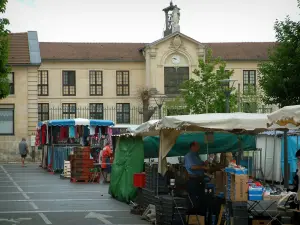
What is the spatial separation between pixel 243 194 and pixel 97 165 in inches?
824

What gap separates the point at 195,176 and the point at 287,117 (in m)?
4.02

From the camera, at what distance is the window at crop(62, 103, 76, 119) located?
252 ft

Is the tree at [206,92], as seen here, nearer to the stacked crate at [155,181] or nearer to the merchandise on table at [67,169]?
the merchandise on table at [67,169]

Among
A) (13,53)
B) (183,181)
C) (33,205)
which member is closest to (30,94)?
(13,53)

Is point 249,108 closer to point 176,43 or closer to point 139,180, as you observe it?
point 176,43

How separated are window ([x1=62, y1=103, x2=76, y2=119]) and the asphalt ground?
40.9 metres

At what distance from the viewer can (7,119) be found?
2564 inches

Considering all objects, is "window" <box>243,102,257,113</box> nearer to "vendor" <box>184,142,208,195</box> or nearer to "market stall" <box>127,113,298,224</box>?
"vendor" <box>184,142,208,195</box>

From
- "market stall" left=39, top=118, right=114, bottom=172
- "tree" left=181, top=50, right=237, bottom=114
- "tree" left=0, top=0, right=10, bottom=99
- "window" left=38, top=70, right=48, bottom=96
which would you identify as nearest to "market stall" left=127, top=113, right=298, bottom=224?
"tree" left=0, top=0, right=10, bottom=99

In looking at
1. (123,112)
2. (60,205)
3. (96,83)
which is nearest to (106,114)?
(123,112)

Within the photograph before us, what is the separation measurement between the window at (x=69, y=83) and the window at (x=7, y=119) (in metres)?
13.1

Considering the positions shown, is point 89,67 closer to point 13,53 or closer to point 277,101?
point 13,53

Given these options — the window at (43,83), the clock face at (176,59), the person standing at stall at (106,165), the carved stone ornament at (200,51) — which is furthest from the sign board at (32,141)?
the person standing at stall at (106,165)

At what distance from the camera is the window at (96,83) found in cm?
7838
